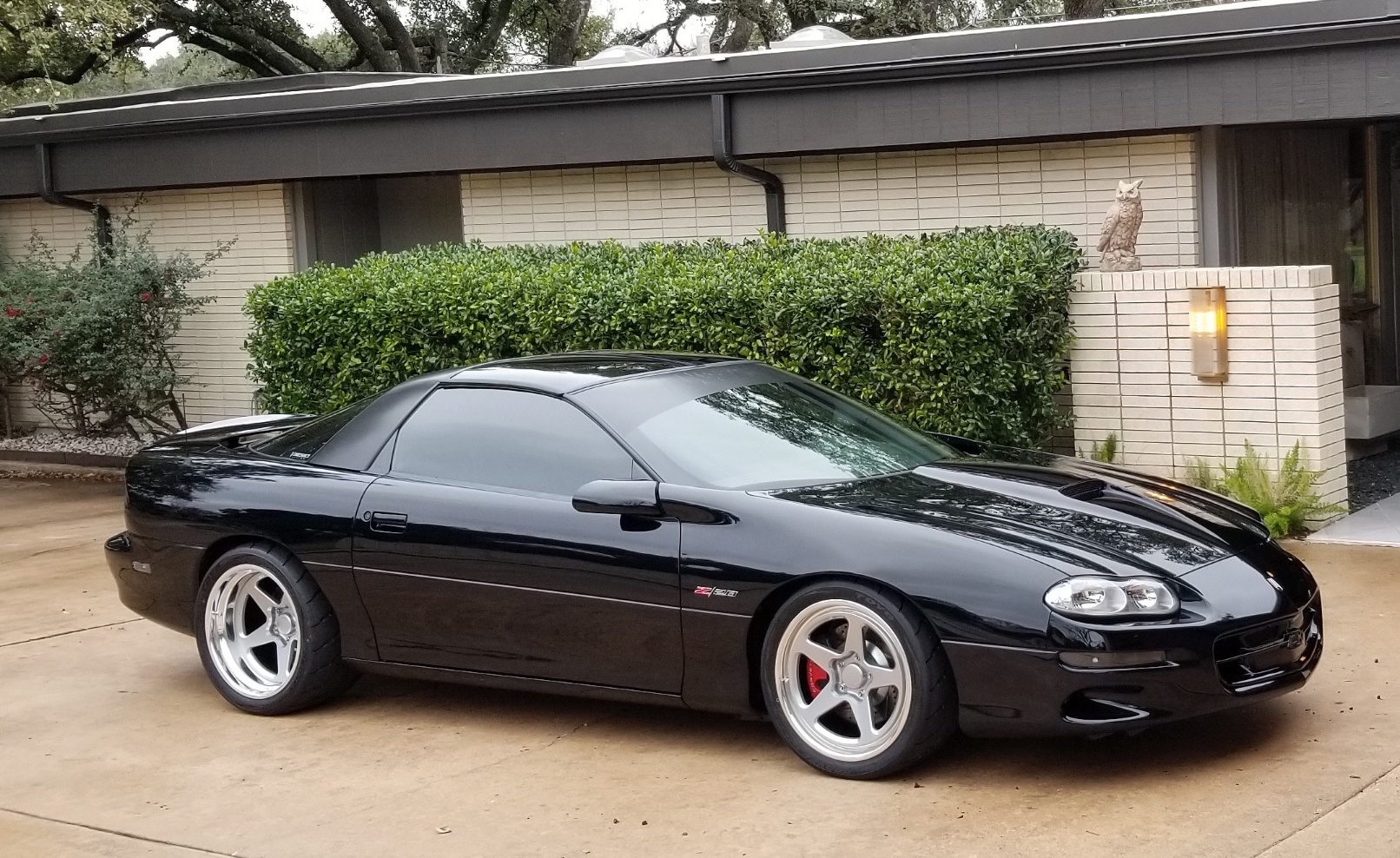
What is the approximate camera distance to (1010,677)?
470 cm

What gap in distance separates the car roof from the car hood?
1.00 metres

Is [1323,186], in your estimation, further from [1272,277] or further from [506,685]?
[506,685]

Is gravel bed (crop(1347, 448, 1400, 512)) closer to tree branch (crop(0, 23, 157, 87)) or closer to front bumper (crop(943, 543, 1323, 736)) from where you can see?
front bumper (crop(943, 543, 1323, 736))

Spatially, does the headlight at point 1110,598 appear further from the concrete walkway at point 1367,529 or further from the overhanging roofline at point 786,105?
the overhanging roofline at point 786,105

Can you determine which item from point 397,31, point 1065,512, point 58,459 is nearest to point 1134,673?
point 1065,512

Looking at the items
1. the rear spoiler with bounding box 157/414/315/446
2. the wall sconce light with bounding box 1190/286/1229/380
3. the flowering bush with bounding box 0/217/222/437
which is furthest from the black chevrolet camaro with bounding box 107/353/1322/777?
the flowering bush with bounding box 0/217/222/437

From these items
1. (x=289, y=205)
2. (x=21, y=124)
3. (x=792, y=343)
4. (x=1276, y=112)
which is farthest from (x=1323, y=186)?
(x=21, y=124)

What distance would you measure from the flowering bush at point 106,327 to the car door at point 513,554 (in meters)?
7.62

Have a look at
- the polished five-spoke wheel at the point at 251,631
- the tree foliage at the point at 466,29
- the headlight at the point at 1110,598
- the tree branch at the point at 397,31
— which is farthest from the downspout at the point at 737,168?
the tree branch at the point at 397,31

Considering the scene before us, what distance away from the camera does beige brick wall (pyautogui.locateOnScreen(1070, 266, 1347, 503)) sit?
8398 millimetres

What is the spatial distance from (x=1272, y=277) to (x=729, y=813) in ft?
16.8

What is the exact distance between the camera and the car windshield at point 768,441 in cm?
546

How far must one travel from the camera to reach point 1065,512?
205 inches

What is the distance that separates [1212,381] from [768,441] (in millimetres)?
3923
